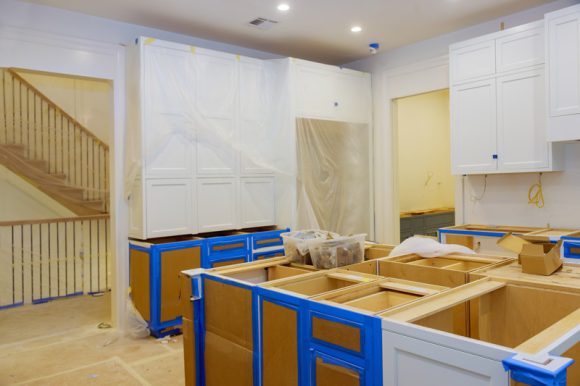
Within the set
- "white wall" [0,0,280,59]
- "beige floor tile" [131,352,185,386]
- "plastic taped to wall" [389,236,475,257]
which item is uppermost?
"white wall" [0,0,280,59]

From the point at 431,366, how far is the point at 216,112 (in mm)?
3447

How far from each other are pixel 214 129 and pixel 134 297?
174cm

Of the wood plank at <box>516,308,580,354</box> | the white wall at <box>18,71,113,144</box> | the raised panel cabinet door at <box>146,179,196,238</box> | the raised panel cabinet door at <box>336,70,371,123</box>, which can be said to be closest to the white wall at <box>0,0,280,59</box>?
the raised panel cabinet door at <box>146,179,196,238</box>

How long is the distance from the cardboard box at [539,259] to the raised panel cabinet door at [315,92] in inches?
120

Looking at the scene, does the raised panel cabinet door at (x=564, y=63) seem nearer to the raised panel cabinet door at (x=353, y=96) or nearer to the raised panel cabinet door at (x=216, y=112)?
the raised panel cabinet door at (x=353, y=96)

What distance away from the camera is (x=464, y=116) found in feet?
13.9

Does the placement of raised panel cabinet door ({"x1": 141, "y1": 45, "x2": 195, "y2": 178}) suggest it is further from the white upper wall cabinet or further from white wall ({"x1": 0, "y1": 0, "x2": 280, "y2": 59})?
the white upper wall cabinet

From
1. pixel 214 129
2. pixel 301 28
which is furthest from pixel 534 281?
pixel 301 28

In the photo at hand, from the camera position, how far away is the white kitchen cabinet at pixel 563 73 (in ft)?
11.2

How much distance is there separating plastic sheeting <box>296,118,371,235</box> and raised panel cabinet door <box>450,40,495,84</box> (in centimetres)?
140

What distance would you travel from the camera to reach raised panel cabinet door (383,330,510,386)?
1.18m

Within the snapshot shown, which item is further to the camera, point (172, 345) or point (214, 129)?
point (214, 129)

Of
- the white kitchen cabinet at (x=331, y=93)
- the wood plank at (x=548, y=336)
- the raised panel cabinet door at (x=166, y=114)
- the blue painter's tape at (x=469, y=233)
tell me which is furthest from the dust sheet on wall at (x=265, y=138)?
the wood plank at (x=548, y=336)

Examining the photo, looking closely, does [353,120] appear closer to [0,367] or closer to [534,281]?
[534,281]
